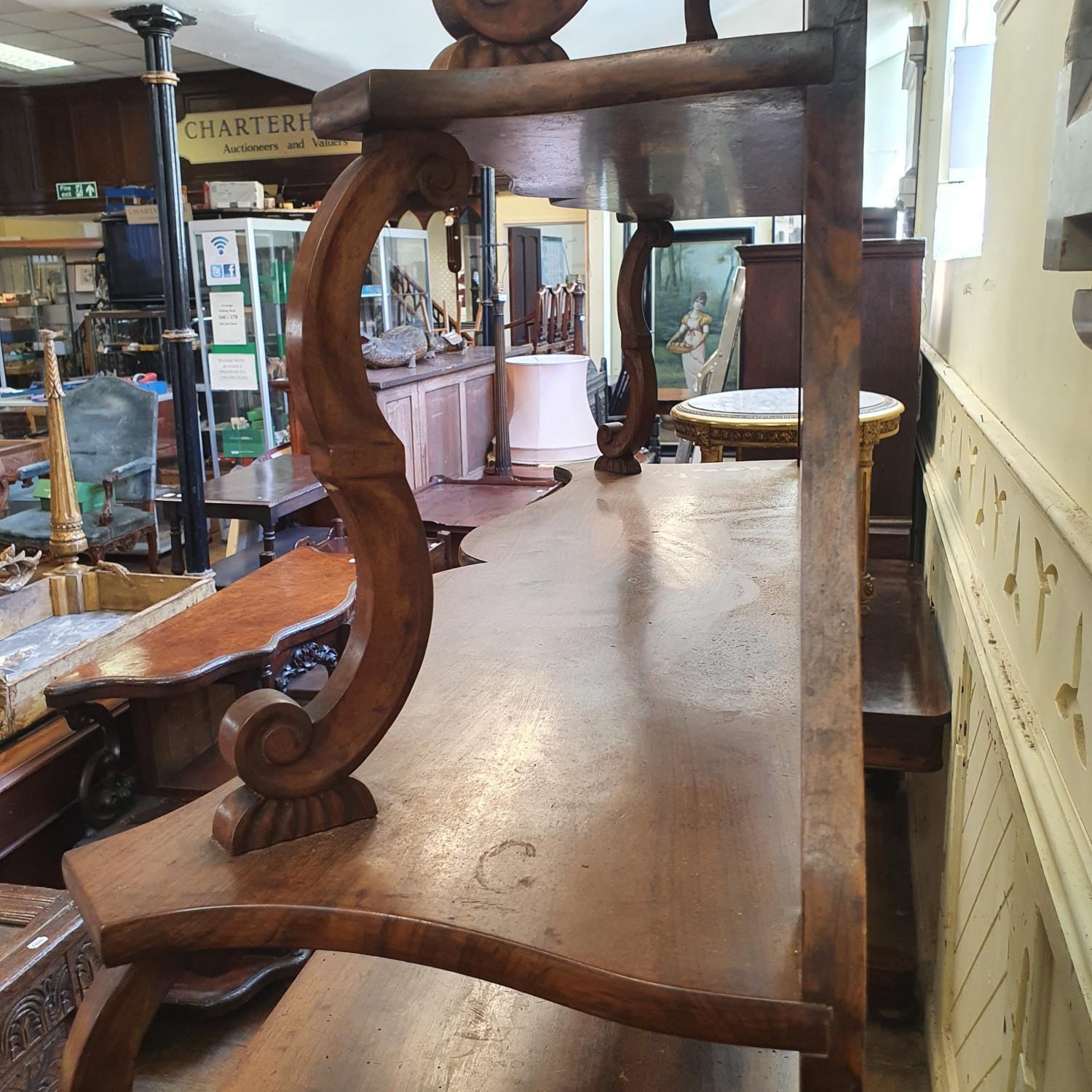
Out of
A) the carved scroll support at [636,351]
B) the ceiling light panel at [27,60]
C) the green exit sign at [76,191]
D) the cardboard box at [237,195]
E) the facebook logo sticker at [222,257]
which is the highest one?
the ceiling light panel at [27,60]

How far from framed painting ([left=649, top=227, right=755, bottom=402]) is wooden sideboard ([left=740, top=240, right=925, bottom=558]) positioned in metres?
4.87

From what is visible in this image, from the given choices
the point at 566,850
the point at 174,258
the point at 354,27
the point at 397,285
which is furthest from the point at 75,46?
the point at 566,850

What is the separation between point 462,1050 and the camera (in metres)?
0.92

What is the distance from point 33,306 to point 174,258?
5.56 metres

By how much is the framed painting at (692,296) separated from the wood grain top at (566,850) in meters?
7.51

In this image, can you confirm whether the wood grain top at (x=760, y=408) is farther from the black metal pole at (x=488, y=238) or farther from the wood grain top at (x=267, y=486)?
the black metal pole at (x=488, y=238)

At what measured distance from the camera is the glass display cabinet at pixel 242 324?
5.77m

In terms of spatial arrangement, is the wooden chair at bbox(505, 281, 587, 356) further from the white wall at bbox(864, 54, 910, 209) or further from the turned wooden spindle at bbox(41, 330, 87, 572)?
the turned wooden spindle at bbox(41, 330, 87, 572)

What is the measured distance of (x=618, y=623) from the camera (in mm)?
1025

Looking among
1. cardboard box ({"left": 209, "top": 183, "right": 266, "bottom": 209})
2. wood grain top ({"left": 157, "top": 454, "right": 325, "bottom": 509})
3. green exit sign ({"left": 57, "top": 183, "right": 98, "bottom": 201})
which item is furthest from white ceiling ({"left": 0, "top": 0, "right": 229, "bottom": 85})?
wood grain top ({"left": 157, "top": 454, "right": 325, "bottom": 509})

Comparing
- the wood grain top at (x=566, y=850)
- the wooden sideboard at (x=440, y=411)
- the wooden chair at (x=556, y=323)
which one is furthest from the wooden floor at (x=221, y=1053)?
the wooden chair at (x=556, y=323)

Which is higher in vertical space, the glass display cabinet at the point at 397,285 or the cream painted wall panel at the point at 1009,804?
the glass display cabinet at the point at 397,285

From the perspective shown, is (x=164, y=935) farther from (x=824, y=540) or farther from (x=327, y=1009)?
(x=327, y=1009)

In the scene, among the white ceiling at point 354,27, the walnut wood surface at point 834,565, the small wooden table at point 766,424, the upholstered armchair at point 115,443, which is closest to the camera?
the walnut wood surface at point 834,565
